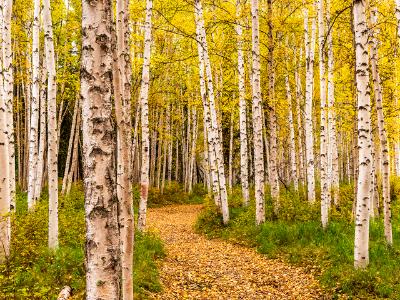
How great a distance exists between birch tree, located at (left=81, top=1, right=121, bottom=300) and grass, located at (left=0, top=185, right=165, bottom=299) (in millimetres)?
2706

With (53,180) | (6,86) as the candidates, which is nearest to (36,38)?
(6,86)

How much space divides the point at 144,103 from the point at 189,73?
13682mm

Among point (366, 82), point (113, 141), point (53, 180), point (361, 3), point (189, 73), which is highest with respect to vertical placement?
point (189, 73)

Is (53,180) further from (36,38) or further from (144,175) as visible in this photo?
(36,38)

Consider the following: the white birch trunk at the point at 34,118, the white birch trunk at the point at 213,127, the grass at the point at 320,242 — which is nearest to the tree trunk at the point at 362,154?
the grass at the point at 320,242

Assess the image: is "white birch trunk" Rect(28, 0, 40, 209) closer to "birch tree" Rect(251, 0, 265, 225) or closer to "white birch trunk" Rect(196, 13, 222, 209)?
"white birch trunk" Rect(196, 13, 222, 209)

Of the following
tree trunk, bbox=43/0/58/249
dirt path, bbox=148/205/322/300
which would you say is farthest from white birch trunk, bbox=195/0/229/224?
tree trunk, bbox=43/0/58/249

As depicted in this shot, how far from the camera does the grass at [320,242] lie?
6.74 m

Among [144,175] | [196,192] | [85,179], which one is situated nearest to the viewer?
[85,179]

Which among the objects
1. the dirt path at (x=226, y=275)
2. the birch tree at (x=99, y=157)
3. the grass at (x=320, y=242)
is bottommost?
the dirt path at (x=226, y=275)

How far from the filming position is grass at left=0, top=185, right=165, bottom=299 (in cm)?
591

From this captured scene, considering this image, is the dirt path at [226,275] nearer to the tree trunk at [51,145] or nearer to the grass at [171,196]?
the tree trunk at [51,145]

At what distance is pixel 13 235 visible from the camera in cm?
802

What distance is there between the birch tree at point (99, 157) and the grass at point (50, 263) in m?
2.71
